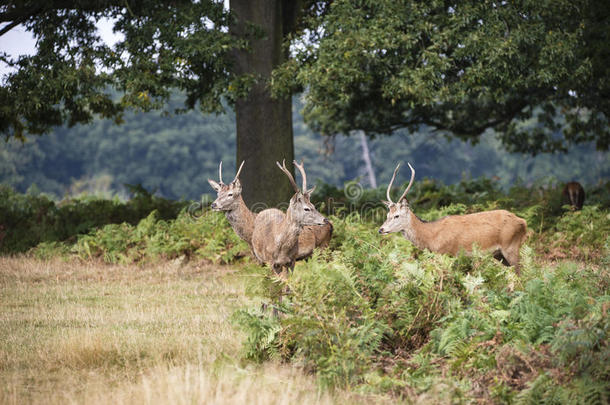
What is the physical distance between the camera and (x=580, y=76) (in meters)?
13.4

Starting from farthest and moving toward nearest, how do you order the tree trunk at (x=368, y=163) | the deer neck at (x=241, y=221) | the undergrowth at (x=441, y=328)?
the tree trunk at (x=368, y=163), the deer neck at (x=241, y=221), the undergrowth at (x=441, y=328)

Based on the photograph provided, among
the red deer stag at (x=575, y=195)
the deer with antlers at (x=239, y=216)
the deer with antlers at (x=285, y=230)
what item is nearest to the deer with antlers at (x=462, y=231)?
the deer with antlers at (x=239, y=216)

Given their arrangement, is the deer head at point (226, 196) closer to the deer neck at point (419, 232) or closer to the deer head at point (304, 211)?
the deer head at point (304, 211)

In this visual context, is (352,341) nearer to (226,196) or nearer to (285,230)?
(285,230)

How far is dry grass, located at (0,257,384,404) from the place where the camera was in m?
→ 5.06

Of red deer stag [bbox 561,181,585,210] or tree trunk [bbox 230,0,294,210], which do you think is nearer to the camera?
tree trunk [bbox 230,0,294,210]

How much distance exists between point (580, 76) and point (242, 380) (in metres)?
11.0

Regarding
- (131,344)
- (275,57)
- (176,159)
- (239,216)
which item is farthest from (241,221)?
(176,159)

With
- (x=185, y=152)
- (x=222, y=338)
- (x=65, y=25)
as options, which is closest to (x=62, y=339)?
(x=222, y=338)

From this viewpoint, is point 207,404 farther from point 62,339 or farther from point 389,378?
point 62,339

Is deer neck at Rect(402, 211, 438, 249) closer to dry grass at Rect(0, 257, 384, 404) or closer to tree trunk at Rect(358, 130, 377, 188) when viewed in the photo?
dry grass at Rect(0, 257, 384, 404)

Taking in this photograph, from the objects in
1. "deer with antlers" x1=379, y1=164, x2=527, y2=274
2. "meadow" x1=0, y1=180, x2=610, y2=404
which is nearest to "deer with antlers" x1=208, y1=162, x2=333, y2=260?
"meadow" x1=0, y1=180, x2=610, y2=404

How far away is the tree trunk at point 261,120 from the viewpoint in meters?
13.9

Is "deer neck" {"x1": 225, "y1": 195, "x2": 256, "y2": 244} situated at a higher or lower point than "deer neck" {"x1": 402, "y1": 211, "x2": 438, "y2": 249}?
higher
